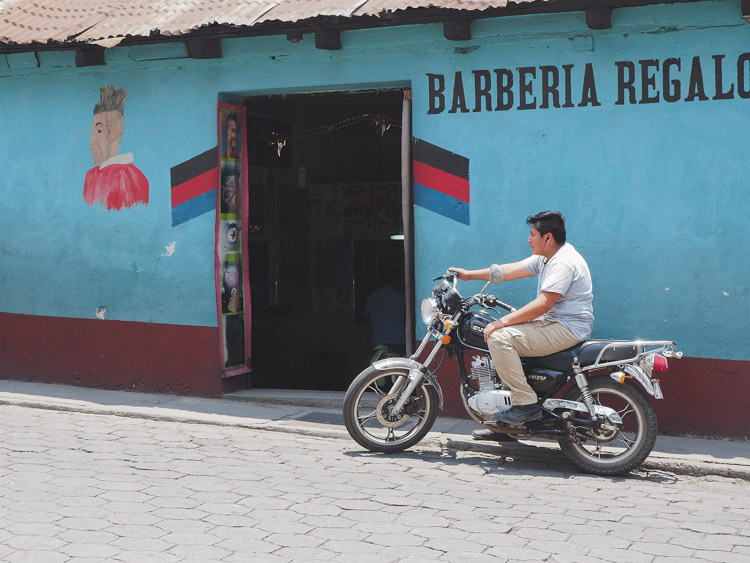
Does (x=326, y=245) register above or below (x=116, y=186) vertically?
below

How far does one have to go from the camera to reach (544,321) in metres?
6.96

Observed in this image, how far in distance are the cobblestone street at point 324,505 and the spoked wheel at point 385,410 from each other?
0.14m

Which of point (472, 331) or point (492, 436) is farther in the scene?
point (492, 436)

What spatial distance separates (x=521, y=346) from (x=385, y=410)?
118cm

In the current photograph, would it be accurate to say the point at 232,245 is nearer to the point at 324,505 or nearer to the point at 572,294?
the point at 572,294

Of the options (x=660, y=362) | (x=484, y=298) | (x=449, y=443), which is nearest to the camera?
(x=660, y=362)

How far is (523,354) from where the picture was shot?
6910 mm

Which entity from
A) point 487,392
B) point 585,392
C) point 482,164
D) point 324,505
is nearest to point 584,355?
point 585,392

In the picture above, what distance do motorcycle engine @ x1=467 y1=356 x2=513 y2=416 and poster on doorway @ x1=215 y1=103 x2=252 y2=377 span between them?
3.06m

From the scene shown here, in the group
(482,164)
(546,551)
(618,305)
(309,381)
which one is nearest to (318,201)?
(309,381)

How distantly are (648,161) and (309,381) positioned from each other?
21.9ft

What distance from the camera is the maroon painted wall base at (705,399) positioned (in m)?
7.46

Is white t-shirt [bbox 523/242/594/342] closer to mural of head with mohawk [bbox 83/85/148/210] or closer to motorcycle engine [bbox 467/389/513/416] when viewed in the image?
motorcycle engine [bbox 467/389/513/416]

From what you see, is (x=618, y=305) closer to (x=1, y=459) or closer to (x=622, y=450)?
(x=622, y=450)
